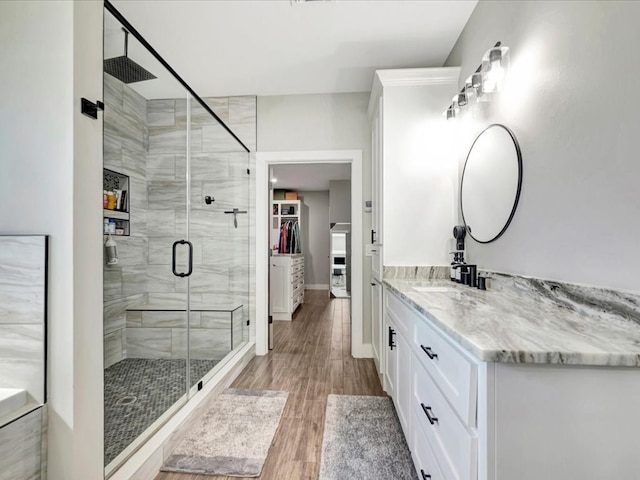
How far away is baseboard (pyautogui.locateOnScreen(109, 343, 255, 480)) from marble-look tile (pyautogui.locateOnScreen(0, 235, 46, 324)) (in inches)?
30.5

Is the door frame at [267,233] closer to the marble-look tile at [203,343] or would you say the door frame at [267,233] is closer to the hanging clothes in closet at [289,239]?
the marble-look tile at [203,343]

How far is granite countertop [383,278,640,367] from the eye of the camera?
0.68m

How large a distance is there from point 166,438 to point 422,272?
6.17 feet

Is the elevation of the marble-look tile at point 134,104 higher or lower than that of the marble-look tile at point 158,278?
higher

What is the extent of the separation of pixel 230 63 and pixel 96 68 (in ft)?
5.83

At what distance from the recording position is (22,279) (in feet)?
3.34

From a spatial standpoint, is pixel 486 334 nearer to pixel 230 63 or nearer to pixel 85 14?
pixel 85 14

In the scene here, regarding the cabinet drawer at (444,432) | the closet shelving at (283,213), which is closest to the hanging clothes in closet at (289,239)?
the closet shelving at (283,213)

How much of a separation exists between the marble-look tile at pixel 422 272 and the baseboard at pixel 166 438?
1.53 metres

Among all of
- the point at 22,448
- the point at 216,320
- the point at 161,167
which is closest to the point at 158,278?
the point at 216,320

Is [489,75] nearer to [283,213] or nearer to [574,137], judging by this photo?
[574,137]

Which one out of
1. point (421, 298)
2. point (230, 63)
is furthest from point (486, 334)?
point (230, 63)

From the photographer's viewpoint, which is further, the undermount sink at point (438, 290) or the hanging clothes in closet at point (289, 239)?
the hanging clothes in closet at point (289, 239)

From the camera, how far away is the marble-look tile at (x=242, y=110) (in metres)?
3.19
